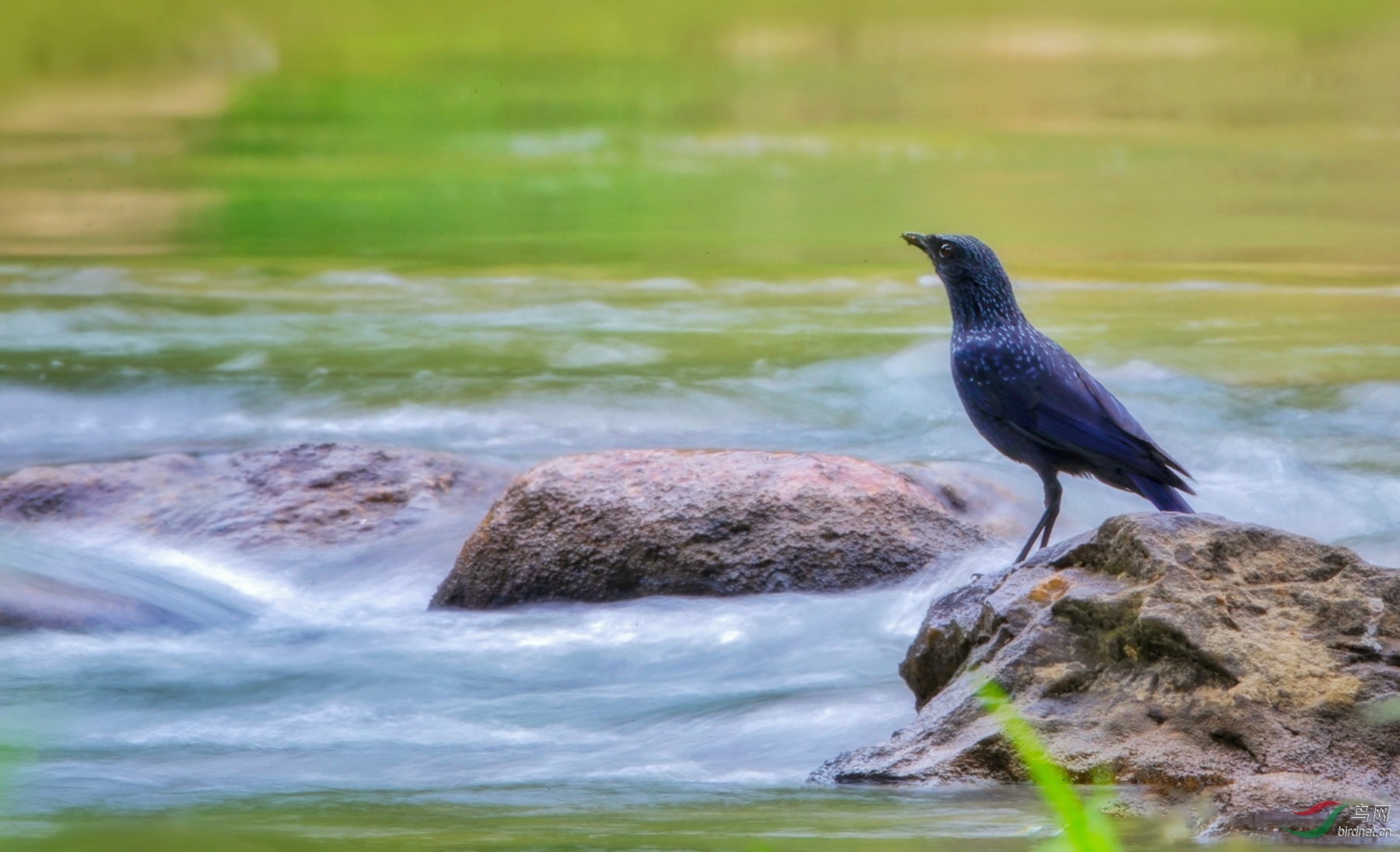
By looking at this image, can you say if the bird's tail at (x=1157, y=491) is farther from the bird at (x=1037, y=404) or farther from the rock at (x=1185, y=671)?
the rock at (x=1185, y=671)

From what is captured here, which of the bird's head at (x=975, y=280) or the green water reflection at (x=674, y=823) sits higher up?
the bird's head at (x=975, y=280)

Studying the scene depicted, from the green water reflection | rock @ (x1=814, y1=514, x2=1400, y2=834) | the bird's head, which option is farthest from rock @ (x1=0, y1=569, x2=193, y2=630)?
rock @ (x1=814, y1=514, x2=1400, y2=834)

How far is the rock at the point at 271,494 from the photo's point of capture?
7.07m

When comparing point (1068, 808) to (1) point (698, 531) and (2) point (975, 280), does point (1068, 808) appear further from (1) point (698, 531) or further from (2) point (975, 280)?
(1) point (698, 531)

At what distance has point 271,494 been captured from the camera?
288 inches

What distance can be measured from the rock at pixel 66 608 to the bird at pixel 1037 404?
3.29m

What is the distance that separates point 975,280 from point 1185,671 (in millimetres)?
2014

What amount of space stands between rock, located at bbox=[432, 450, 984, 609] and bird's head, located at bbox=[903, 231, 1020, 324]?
109 centimetres

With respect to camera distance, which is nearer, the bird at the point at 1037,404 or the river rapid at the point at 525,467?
the river rapid at the point at 525,467

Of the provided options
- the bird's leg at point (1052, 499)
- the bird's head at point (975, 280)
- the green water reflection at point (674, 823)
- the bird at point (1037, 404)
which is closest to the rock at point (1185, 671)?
the green water reflection at point (674, 823)

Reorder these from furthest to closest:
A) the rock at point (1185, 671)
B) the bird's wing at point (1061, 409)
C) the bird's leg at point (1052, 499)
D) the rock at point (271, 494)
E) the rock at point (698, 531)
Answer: the rock at point (271, 494)
the rock at point (698, 531)
the bird's leg at point (1052, 499)
the bird's wing at point (1061, 409)
the rock at point (1185, 671)

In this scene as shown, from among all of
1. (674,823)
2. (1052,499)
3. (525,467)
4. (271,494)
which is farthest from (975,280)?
(525,467)

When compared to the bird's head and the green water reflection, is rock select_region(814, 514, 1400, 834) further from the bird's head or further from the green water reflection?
the bird's head

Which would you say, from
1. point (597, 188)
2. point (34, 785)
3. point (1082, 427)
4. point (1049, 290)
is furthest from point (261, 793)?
point (597, 188)
